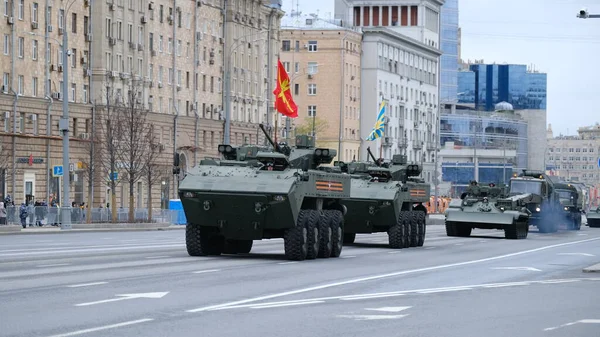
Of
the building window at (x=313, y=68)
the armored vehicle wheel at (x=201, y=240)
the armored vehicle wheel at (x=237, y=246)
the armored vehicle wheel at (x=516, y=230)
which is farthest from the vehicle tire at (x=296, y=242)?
the building window at (x=313, y=68)

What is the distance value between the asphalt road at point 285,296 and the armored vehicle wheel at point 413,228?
8.56 meters

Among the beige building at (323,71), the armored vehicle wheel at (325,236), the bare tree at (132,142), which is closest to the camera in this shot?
the armored vehicle wheel at (325,236)

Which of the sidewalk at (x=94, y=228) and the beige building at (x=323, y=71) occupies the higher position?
the beige building at (x=323, y=71)

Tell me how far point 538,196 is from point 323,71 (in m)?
67.8

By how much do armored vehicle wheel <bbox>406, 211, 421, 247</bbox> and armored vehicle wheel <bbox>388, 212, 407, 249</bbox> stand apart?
2.23ft

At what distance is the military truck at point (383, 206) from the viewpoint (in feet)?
131

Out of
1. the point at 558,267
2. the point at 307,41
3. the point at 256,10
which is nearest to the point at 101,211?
the point at 558,267

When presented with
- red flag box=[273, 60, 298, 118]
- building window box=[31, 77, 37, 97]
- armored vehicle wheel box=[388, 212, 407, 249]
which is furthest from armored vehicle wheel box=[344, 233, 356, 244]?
building window box=[31, 77, 37, 97]

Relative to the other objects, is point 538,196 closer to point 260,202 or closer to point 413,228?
point 413,228

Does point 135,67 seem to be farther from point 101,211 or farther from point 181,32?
point 101,211

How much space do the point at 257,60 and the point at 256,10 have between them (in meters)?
3.44

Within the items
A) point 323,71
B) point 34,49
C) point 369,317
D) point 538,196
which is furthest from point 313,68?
point 369,317

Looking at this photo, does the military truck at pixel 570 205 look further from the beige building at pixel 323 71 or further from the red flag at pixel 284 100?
the beige building at pixel 323 71

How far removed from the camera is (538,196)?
205 ft
